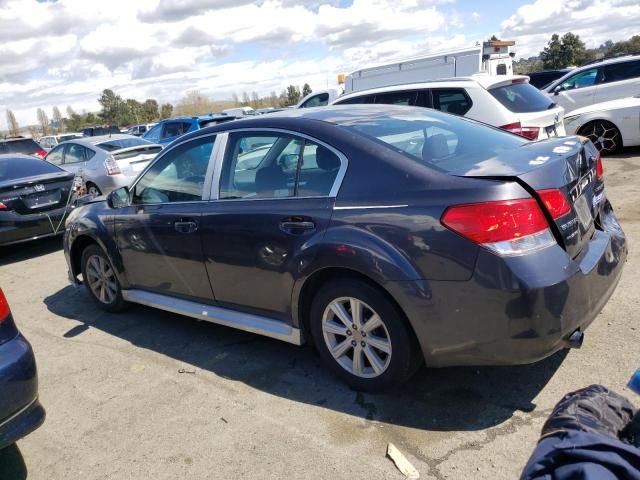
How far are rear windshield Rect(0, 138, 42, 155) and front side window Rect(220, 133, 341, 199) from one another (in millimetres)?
16884

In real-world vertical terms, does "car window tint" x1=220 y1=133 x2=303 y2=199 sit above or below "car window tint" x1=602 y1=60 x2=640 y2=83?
above

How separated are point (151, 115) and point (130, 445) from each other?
7267 centimetres

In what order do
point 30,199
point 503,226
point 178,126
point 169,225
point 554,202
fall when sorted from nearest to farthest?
point 503,226 < point 554,202 < point 169,225 < point 30,199 < point 178,126

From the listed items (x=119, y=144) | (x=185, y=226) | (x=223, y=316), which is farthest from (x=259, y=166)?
(x=119, y=144)

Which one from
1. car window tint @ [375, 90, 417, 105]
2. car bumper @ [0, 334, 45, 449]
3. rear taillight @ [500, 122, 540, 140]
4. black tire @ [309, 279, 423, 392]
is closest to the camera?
car bumper @ [0, 334, 45, 449]

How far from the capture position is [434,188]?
2.73m

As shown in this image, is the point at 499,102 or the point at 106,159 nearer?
the point at 499,102

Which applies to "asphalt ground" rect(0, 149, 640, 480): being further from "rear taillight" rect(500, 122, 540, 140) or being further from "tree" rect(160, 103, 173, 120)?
"tree" rect(160, 103, 173, 120)

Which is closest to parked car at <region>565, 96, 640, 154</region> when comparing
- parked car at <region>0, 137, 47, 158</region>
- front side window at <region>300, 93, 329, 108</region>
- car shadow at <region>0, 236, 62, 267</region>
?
front side window at <region>300, 93, 329, 108</region>

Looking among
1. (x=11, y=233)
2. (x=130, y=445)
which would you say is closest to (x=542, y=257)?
(x=130, y=445)

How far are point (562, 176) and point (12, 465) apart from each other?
3.36 m

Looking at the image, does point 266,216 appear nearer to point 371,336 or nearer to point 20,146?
point 371,336

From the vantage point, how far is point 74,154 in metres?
11.4

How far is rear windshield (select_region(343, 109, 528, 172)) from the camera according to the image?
3.04 metres
